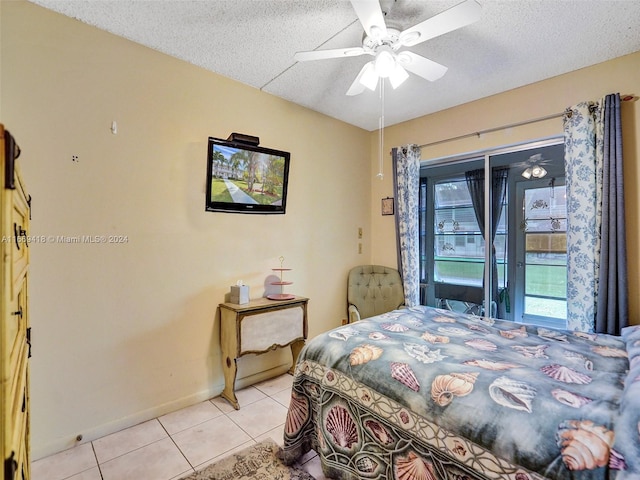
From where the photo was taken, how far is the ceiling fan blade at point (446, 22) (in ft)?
4.58

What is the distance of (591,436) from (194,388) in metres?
2.42

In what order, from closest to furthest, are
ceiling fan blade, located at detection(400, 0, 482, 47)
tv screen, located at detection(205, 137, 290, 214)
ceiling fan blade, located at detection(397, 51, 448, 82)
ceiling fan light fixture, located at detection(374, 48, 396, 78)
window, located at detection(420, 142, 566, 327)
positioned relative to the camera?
ceiling fan blade, located at detection(400, 0, 482, 47) → ceiling fan light fixture, located at detection(374, 48, 396, 78) → ceiling fan blade, located at detection(397, 51, 448, 82) → tv screen, located at detection(205, 137, 290, 214) → window, located at detection(420, 142, 566, 327)

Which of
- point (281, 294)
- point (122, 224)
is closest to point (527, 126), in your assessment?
point (281, 294)

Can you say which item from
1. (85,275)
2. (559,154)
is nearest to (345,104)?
(559,154)

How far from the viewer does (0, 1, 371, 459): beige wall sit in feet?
5.95

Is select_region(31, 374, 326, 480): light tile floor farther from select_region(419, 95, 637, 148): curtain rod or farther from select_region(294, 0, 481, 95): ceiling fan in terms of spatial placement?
select_region(419, 95, 637, 148): curtain rod

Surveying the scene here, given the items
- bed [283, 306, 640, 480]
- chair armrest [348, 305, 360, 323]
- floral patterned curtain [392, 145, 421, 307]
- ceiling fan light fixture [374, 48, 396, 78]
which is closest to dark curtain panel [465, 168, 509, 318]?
floral patterned curtain [392, 145, 421, 307]

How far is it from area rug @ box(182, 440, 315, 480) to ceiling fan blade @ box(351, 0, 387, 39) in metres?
2.43

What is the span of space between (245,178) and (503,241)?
262 cm

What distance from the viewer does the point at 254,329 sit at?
247 cm

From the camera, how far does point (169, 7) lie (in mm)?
1821

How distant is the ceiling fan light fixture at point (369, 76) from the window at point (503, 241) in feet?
5.51

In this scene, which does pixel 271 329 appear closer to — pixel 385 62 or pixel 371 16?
pixel 385 62

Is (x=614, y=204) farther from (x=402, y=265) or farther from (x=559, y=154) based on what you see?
(x=402, y=265)
